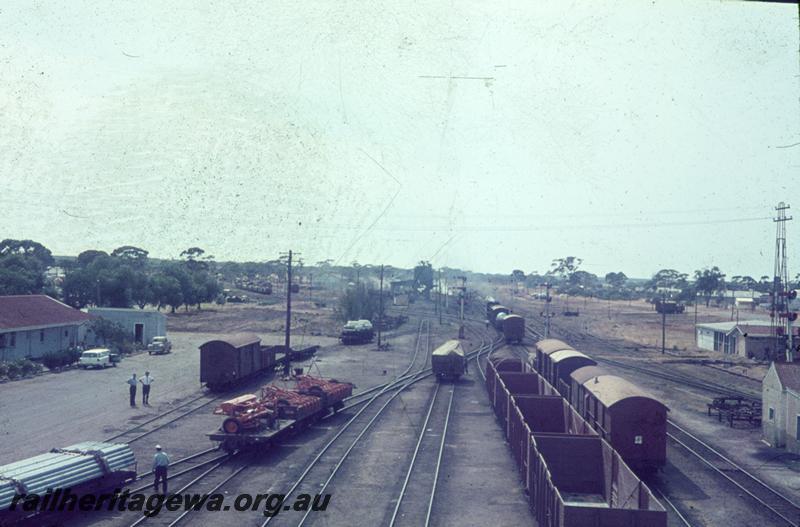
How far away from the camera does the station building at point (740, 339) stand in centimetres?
5828

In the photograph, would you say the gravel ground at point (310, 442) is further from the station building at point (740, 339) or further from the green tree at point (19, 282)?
the station building at point (740, 339)

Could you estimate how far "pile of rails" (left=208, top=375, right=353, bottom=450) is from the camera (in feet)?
78.4

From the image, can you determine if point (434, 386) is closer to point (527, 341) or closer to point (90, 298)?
point (527, 341)

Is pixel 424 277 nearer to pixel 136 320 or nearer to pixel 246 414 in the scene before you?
pixel 136 320

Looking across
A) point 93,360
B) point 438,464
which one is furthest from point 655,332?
point 438,464

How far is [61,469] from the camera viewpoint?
54.9ft

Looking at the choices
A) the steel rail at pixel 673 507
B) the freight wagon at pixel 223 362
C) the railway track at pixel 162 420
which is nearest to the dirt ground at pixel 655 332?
the steel rail at pixel 673 507

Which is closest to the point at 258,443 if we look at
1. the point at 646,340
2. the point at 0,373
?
the point at 0,373

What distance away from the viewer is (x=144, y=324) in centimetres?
5878

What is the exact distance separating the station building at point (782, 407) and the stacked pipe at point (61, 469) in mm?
25146

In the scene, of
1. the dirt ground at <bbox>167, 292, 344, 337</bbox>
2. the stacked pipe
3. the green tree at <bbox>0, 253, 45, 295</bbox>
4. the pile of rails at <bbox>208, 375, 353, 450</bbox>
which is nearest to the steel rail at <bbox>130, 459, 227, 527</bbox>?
the pile of rails at <bbox>208, 375, 353, 450</bbox>

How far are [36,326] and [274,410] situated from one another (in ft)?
92.1

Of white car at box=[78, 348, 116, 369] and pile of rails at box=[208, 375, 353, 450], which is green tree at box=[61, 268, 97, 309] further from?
pile of rails at box=[208, 375, 353, 450]

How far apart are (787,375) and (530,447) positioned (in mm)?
14794
